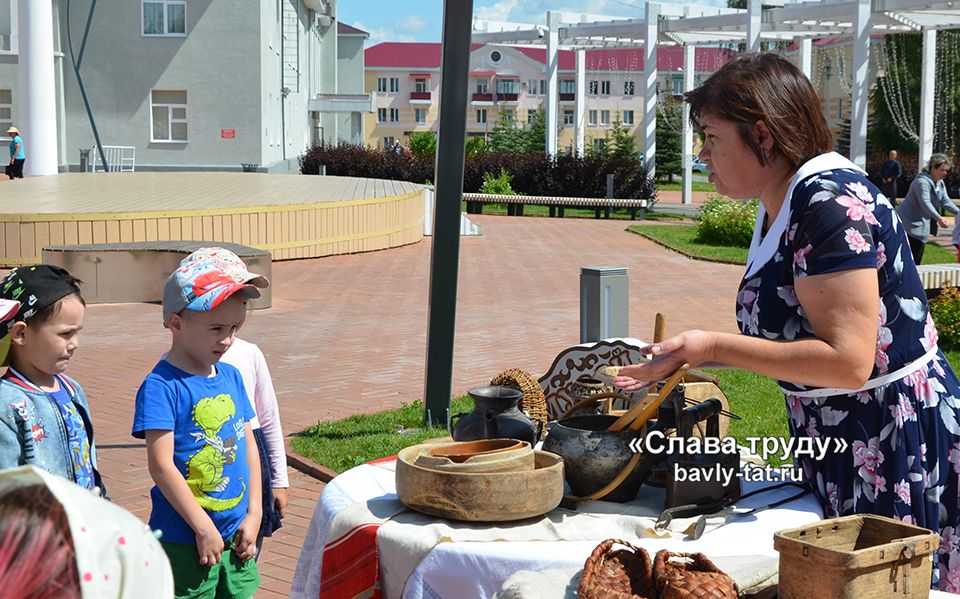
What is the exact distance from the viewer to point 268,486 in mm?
3402

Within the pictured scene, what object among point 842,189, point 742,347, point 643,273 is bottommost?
point 643,273

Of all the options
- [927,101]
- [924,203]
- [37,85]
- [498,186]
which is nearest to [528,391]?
[924,203]

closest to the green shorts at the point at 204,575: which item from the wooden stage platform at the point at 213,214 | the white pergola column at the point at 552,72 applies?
the wooden stage platform at the point at 213,214

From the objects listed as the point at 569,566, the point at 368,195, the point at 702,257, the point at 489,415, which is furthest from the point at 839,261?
the point at 368,195

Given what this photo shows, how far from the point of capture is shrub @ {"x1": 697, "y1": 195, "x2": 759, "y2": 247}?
20.4 m

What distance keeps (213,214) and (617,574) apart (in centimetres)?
1396

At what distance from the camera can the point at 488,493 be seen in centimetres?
237

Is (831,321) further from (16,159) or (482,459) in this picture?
(16,159)

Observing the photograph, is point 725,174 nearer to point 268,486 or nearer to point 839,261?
point 839,261

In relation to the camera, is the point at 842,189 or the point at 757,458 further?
the point at 757,458

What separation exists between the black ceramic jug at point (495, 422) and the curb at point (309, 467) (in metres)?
3.06

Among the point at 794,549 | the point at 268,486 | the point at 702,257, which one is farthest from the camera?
the point at 702,257

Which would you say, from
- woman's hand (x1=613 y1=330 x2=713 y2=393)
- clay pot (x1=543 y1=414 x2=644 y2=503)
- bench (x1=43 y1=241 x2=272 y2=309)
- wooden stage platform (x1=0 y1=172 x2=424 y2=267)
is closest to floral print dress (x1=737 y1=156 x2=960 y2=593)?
woman's hand (x1=613 y1=330 x2=713 y2=393)

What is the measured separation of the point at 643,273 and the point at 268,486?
13227 mm
